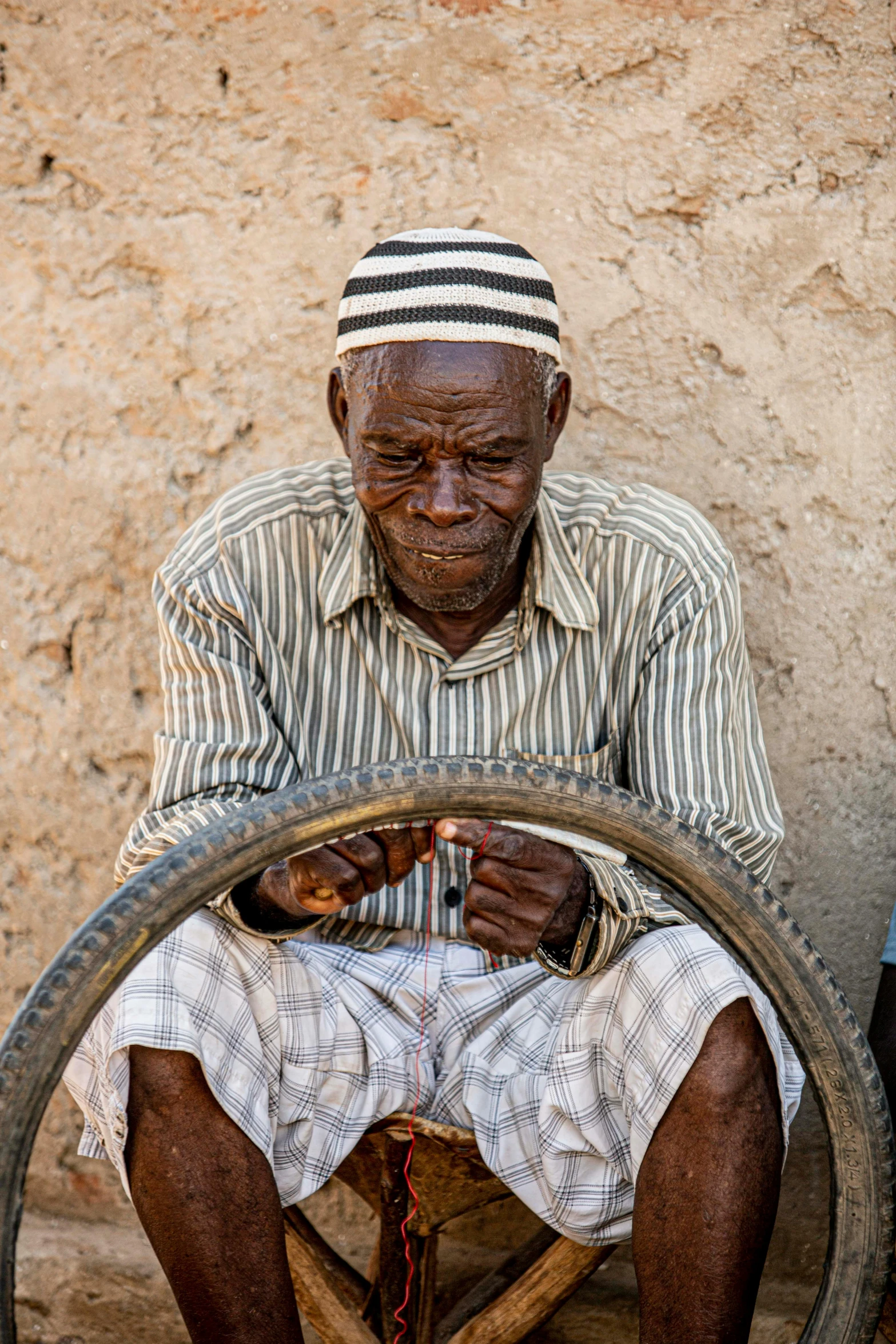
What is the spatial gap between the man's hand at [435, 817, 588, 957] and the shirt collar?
0.42 m

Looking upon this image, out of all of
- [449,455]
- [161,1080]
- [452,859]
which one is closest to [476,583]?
[449,455]

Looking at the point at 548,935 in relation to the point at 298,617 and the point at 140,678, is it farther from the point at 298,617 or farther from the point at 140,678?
the point at 140,678

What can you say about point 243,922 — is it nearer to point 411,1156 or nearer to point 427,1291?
point 411,1156

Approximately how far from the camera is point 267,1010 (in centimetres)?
159

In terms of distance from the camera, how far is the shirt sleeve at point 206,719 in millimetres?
1730

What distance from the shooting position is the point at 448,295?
1.70 m

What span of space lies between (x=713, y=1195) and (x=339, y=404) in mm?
1143

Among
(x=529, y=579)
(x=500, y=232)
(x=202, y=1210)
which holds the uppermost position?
(x=500, y=232)

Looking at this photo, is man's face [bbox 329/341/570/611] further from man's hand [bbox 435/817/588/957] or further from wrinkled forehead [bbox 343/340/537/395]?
man's hand [bbox 435/817/588/957]

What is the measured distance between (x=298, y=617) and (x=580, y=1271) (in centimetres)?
94

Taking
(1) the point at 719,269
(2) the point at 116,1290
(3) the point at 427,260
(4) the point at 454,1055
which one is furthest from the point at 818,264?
(2) the point at 116,1290

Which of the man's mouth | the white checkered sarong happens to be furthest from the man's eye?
the white checkered sarong

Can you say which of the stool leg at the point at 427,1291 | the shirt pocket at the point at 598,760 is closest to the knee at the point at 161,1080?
the stool leg at the point at 427,1291

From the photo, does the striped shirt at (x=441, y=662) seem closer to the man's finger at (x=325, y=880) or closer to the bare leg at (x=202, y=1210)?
the man's finger at (x=325, y=880)
